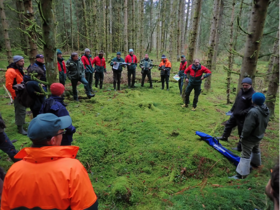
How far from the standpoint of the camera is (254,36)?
15.1 ft

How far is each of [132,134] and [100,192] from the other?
246 centimetres

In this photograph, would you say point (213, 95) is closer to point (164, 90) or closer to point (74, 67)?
point (164, 90)

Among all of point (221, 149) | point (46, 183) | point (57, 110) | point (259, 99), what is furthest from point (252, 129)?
point (57, 110)

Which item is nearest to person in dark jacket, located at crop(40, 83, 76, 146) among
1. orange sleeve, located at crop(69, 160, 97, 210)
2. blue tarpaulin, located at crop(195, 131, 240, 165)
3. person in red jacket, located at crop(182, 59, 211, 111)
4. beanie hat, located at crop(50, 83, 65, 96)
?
beanie hat, located at crop(50, 83, 65, 96)

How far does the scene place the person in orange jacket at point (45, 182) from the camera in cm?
144

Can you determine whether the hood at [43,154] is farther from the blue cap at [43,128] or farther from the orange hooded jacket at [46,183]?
the blue cap at [43,128]

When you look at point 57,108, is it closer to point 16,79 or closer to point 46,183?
point 46,183

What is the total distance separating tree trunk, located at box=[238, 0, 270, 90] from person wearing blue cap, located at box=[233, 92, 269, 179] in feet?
5.12

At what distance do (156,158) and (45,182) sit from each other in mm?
3366

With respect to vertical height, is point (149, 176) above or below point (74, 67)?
below

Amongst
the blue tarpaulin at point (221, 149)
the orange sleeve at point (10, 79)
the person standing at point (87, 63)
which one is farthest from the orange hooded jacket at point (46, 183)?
the person standing at point (87, 63)

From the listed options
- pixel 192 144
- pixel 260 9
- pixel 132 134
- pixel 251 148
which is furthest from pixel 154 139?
pixel 260 9

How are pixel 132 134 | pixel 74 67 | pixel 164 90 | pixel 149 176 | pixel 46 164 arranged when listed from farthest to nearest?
pixel 164 90 < pixel 74 67 < pixel 132 134 < pixel 149 176 < pixel 46 164

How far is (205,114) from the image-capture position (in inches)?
313
